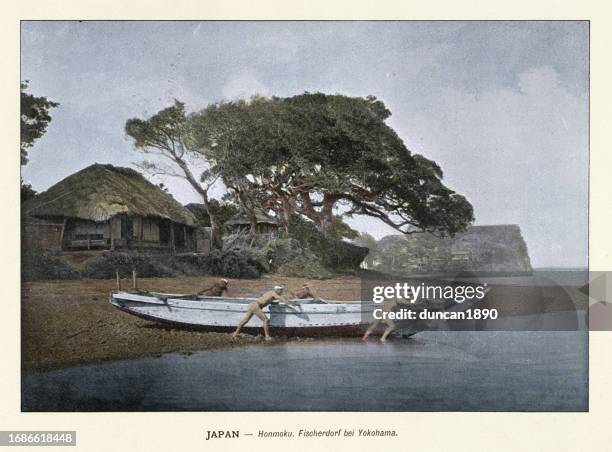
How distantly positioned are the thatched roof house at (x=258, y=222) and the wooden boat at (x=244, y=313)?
34.4 inches

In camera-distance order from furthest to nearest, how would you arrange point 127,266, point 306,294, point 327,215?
point 327,215
point 127,266
point 306,294

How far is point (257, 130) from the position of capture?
646 cm

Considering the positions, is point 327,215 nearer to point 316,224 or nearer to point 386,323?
point 316,224

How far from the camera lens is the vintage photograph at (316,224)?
20.2 ft

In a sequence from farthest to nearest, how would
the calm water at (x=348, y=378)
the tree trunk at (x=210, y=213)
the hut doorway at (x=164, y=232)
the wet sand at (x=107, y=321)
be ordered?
the tree trunk at (x=210, y=213), the hut doorway at (x=164, y=232), the wet sand at (x=107, y=321), the calm water at (x=348, y=378)

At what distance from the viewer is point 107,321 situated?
627 centimetres

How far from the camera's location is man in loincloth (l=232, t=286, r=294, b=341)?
619cm

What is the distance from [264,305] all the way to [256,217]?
3.57 ft

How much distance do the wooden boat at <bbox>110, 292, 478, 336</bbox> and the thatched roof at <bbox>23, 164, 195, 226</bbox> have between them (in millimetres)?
1006

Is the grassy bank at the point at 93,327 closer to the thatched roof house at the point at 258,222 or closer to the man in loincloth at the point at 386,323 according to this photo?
the man in loincloth at the point at 386,323

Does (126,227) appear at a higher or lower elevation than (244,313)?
higher

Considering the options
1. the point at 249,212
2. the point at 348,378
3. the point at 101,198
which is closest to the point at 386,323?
the point at 348,378

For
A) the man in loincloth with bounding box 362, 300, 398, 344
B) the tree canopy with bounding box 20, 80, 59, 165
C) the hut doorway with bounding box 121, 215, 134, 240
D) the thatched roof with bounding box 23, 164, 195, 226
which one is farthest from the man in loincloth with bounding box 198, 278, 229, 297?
the tree canopy with bounding box 20, 80, 59, 165

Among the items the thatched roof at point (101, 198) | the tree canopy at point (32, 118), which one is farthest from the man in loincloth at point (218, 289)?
the tree canopy at point (32, 118)
